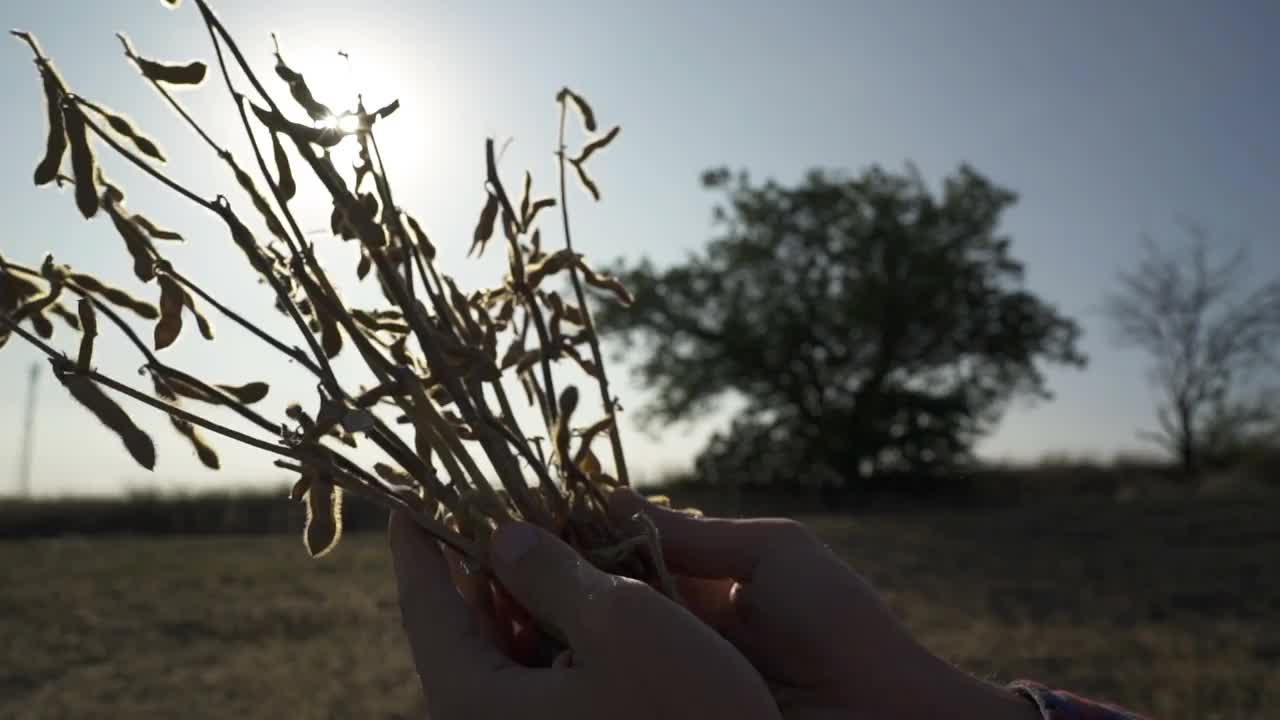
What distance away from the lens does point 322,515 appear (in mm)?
917

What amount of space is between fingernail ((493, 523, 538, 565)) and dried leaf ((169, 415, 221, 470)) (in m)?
0.26

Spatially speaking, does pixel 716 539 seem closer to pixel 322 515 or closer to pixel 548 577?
pixel 548 577

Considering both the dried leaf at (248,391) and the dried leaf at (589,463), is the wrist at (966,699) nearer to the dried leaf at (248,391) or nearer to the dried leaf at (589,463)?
the dried leaf at (589,463)

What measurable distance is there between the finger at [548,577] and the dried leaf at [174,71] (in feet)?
1.56

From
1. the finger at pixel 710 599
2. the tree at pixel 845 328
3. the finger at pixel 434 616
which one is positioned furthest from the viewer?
the tree at pixel 845 328

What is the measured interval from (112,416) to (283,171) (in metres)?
0.24

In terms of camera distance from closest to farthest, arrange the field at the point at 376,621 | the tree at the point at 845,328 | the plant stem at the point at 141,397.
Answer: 1. the plant stem at the point at 141,397
2. the field at the point at 376,621
3. the tree at the point at 845,328

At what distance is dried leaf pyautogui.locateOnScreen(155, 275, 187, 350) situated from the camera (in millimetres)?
889

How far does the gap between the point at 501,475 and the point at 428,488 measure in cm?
7

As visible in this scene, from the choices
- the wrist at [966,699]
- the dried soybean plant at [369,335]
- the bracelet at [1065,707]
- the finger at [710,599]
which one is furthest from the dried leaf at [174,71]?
→ the bracelet at [1065,707]

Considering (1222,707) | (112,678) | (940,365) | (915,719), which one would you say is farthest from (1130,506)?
(915,719)

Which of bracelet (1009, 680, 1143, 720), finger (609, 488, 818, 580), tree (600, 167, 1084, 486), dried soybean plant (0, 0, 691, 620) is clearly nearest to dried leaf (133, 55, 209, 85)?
dried soybean plant (0, 0, 691, 620)

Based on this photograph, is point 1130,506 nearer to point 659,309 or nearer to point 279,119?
point 659,309

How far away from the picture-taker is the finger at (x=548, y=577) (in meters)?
0.89
